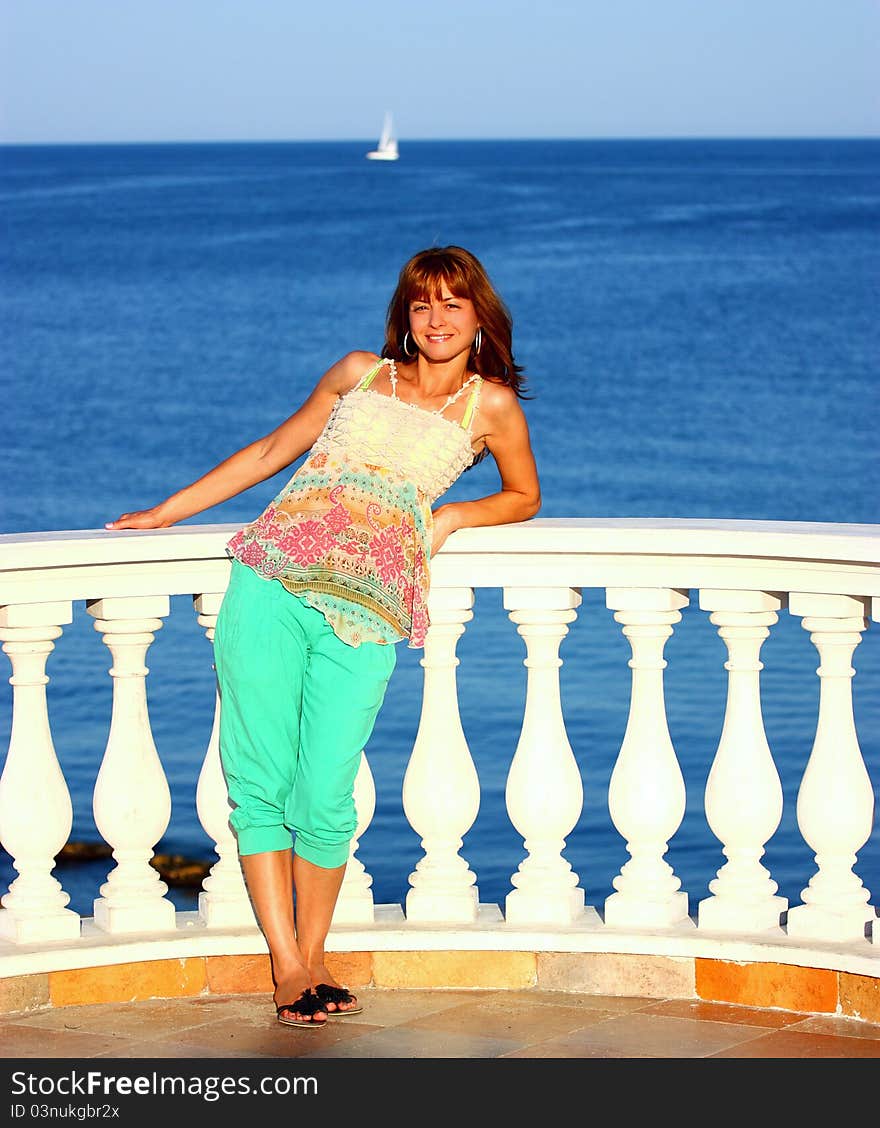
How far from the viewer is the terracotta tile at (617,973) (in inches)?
150

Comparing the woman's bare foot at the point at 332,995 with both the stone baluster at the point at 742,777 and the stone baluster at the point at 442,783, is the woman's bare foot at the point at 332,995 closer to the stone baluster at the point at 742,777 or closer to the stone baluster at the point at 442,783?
the stone baluster at the point at 442,783

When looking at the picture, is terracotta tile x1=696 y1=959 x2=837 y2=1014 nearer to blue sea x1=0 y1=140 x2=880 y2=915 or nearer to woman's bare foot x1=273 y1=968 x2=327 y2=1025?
woman's bare foot x1=273 y1=968 x2=327 y2=1025

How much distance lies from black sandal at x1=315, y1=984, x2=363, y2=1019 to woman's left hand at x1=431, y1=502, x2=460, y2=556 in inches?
35.0

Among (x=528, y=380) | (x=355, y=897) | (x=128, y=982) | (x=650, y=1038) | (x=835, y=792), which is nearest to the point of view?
(x=650, y=1038)

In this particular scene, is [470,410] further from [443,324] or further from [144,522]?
[144,522]

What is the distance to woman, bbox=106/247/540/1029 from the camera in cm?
352

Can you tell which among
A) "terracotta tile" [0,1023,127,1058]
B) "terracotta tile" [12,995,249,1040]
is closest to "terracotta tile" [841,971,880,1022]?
"terracotta tile" [12,995,249,1040]

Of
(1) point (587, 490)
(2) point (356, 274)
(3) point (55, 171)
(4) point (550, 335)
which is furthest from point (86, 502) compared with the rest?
(3) point (55, 171)

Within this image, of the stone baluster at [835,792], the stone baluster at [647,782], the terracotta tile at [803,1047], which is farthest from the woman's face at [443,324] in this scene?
the terracotta tile at [803,1047]

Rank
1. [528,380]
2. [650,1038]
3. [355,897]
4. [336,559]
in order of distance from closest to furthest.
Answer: [336,559], [650,1038], [355,897], [528,380]

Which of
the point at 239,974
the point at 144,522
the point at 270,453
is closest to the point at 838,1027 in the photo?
the point at 239,974

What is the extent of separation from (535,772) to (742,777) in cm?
42

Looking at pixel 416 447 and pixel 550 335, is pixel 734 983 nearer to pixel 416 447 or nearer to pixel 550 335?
pixel 416 447

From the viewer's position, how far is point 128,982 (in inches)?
150
